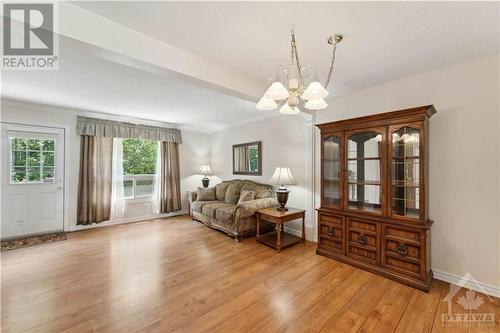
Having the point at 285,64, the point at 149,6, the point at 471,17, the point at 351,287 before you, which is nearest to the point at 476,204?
the point at 351,287

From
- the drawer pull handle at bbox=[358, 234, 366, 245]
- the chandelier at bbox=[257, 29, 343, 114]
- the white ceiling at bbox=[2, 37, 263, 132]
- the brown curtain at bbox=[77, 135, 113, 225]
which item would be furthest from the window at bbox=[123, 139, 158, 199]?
the drawer pull handle at bbox=[358, 234, 366, 245]

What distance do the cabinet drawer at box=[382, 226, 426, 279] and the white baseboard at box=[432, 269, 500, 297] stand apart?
0.45 m

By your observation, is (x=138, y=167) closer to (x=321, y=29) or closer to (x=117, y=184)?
(x=117, y=184)

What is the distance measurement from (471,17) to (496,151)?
132 cm

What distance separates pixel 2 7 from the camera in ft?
4.46

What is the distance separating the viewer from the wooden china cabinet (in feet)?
7.30

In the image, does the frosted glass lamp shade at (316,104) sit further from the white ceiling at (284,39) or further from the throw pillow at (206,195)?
the throw pillow at (206,195)

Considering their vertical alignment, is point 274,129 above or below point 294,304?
above

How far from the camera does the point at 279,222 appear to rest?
3.21 m

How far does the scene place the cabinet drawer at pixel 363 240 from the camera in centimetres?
251

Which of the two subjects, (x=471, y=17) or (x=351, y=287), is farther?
(x=351, y=287)

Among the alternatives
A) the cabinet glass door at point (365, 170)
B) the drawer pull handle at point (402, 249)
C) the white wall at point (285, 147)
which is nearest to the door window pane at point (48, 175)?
the white wall at point (285, 147)

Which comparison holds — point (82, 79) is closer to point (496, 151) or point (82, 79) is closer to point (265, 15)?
point (265, 15)

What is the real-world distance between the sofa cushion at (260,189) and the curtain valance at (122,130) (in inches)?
92.5
